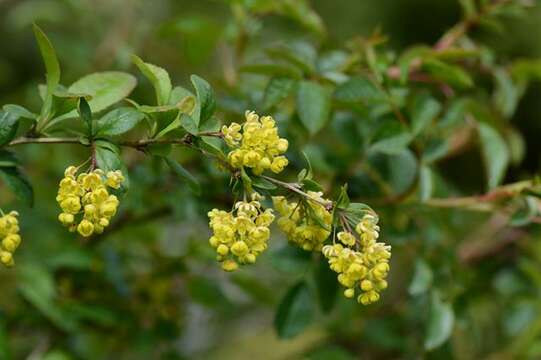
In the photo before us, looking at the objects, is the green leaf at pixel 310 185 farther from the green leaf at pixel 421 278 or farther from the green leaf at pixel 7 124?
the green leaf at pixel 421 278

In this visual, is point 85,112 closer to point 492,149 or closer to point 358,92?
point 358,92

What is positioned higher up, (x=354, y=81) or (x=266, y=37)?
(x=354, y=81)

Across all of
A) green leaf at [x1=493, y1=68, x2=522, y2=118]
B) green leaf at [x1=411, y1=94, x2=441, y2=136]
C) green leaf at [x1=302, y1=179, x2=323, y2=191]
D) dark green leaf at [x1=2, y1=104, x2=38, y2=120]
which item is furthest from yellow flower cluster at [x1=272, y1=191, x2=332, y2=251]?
green leaf at [x1=493, y1=68, x2=522, y2=118]

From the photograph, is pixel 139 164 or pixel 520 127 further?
pixel 520 127

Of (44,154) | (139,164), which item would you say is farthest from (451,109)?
(44,154)

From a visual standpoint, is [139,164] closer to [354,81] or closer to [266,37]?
[354,81]
